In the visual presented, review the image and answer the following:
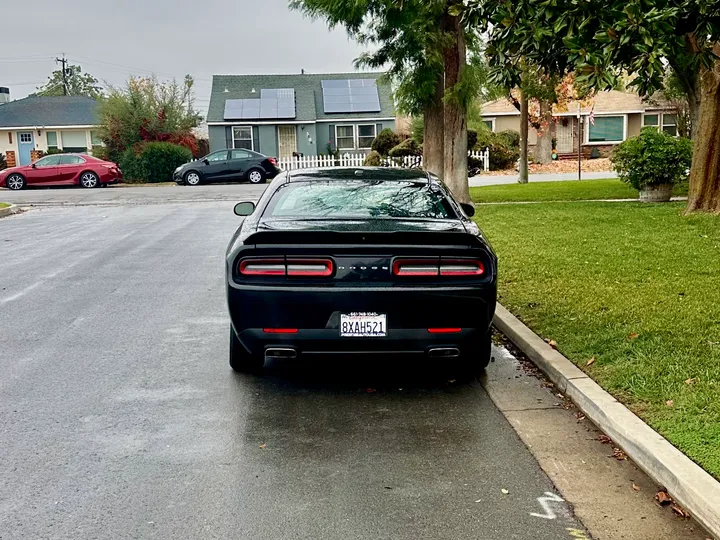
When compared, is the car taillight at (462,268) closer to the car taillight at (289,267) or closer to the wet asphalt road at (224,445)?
the car taillight at (289,267)

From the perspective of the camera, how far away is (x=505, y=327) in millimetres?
7406

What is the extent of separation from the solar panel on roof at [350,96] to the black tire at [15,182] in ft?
55.7

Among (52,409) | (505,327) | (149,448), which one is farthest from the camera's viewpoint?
(505,327)

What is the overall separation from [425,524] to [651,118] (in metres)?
45.7

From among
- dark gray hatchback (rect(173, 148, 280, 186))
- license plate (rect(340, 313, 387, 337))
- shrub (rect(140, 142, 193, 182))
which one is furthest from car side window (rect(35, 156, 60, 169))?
license plate (rect(340, 313, 387, 337))

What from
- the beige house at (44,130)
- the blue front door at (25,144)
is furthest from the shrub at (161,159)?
the blue front door at (25,144)

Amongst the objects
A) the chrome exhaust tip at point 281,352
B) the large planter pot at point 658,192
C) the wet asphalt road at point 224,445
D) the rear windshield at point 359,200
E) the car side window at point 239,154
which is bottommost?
the wet asphalt road at point 224,445

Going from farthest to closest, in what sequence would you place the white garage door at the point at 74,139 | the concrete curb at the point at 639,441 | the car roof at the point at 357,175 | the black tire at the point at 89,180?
the white garage door at the point at 74,139 < the black tire at the point at 89,180 < the car roof at the point at 357,175 < the concrete curb at the point at 639,441

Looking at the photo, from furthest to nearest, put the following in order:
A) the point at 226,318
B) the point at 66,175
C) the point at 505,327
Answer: the point at 66,175, the point at 226,318, the point at 505,327

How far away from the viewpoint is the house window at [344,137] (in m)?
43.9

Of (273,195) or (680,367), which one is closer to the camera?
(680,367)

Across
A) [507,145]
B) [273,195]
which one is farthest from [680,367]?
[507,145]

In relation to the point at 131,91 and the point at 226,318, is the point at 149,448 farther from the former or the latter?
the point at 131,91

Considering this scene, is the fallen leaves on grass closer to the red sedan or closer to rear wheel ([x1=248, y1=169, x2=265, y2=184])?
rear wheel ([x1=248, y1=169, x2=265, y2=184])
